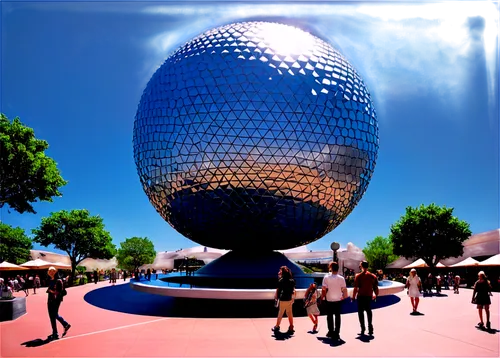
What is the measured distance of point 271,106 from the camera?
15609 mm

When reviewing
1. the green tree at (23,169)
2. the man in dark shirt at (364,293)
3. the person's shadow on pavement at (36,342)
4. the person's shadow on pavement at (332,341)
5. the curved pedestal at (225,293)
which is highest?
the green tree at (23,169)

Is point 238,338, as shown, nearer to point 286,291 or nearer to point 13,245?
point 286,291

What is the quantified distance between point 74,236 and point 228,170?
28.9 meters

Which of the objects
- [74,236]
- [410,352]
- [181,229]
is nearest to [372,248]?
[74,236]

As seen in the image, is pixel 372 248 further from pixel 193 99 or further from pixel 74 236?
pixel 193 99

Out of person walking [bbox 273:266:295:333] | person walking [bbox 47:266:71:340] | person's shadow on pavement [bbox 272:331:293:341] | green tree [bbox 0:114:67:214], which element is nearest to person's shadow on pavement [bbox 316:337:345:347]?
person's shadow on pavement [bbox 272:331:293:341]

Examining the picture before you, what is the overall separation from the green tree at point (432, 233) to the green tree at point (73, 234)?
98.1 feet

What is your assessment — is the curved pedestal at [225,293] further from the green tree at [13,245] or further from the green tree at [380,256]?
the green tree at [380,256]

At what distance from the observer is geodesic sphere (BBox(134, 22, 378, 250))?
51.5 feet

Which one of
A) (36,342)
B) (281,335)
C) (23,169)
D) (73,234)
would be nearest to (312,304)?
(281,335)

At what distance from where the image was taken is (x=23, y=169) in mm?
17703

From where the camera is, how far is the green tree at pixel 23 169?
1732 centimetres

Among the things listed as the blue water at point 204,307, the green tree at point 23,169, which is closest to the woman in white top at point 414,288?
the blue water at point 204,307

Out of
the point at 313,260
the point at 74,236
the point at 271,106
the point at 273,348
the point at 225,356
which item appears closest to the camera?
the point at 225,356
